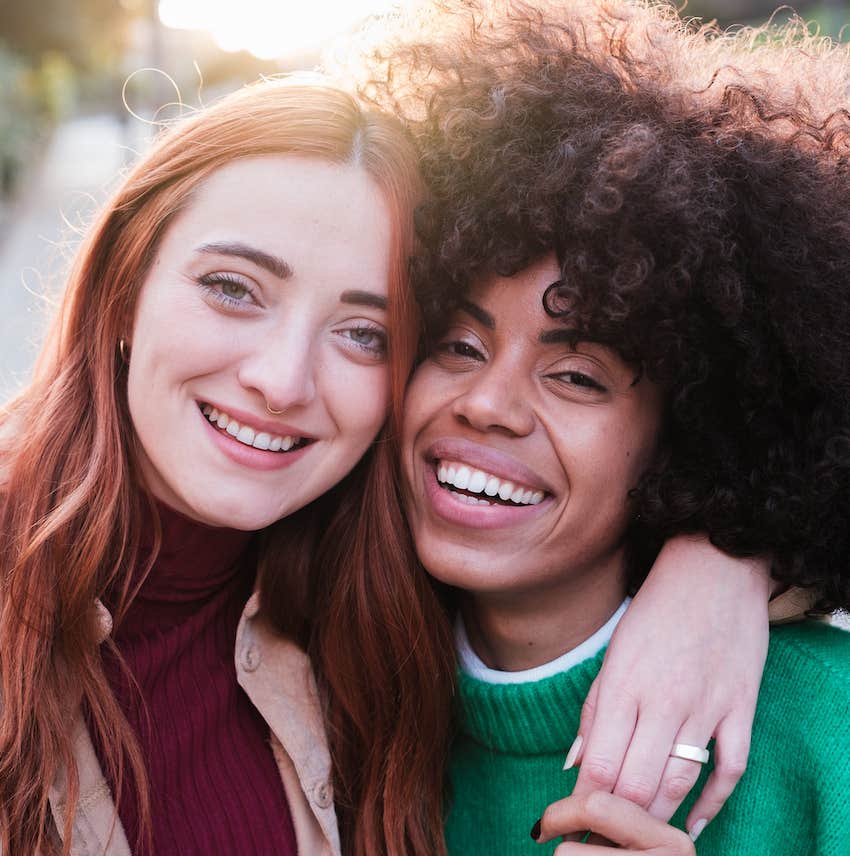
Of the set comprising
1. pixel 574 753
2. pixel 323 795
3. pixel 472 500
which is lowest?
pixel 323 795

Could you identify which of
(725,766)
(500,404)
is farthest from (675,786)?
(500,404)

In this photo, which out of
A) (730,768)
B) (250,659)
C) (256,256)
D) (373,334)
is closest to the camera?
(730,768)

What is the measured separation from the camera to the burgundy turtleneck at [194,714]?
2502 millimetres

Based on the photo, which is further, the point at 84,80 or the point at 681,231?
the point at 84,80

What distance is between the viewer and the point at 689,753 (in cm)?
215

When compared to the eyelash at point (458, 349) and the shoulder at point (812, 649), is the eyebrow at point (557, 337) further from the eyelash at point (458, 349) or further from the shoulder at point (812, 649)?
the shoulder at point (812, 649)

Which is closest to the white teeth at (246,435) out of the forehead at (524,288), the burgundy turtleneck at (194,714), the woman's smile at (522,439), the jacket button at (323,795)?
the burgundy turtleneck at (194,714)

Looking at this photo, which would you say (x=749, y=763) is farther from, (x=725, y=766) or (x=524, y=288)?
(x=524, y=288)

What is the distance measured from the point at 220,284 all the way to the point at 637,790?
146 centimetres

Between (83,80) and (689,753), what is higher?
(689,753)

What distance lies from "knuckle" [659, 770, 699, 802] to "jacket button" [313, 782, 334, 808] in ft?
3.05

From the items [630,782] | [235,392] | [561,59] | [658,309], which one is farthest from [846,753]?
[561,59]

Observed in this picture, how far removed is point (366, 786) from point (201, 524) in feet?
2.79

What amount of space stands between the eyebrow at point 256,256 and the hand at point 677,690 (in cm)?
115
